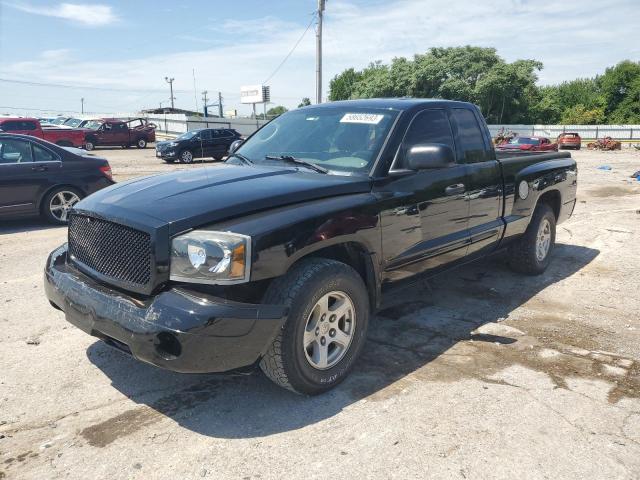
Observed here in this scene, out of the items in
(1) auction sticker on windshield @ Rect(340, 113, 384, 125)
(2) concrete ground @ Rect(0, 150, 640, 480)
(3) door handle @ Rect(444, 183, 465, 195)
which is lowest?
(2) concrete ground @ Rect(0, 150, 640, 480)

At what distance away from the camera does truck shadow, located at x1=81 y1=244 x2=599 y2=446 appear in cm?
303

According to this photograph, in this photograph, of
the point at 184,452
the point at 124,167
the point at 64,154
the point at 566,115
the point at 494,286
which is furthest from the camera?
the point at 566,115

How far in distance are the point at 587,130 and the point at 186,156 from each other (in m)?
40.0

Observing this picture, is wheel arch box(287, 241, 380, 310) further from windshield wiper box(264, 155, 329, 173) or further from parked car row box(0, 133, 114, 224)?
parked car row box(0, 133, 114, 224)

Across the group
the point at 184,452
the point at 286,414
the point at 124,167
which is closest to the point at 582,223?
the point at 286,414

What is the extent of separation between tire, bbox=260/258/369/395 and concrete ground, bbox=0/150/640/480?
18 centimetres

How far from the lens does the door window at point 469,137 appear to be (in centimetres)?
468

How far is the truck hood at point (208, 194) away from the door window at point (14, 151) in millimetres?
5627

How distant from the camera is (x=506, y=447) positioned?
2.81 meters

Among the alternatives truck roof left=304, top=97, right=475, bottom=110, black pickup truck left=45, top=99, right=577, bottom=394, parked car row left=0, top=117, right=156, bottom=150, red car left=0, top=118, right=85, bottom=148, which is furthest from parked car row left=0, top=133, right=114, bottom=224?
parked car row left=0, top=117, right=156, bottom=150

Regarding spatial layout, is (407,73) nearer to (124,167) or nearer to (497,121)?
(497,121)

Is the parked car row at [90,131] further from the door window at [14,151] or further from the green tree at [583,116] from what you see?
the green tree at [583,116]

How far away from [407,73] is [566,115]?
20.1 meters

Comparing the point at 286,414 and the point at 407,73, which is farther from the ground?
the point at 407,73
